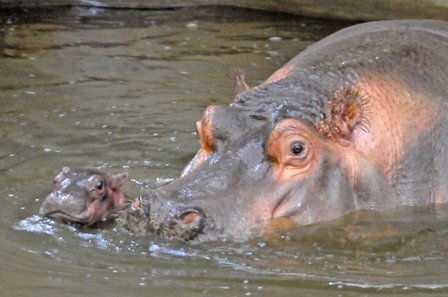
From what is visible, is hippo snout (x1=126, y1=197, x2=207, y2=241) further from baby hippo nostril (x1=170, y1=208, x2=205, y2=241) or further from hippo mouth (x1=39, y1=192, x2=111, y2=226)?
hippo mouth (x1=39, y1=192, x2=111, y2=226)

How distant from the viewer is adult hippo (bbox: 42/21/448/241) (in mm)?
5020

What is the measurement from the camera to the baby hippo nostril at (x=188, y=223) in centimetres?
489

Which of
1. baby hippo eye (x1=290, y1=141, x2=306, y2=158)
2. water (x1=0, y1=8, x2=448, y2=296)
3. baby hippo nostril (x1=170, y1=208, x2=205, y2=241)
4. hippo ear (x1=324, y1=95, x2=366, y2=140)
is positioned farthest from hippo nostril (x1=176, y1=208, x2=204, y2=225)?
hippo ear (x1=324, y1=95, x2=366, y2=140)

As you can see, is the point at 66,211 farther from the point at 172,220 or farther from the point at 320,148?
the point at 320,148

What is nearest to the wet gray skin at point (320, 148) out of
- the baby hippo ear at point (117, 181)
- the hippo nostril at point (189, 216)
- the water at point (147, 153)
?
the hippo nostril at point (189, 216)

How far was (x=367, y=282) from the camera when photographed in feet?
15.5

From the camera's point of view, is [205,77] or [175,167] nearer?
[175,167]

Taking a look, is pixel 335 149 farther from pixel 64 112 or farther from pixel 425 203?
pixel 64 112

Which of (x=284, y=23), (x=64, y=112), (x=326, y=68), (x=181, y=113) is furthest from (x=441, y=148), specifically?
(x=284, y=23)

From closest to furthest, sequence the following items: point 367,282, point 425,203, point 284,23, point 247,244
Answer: point 367,282, point 247,244, point 425,203, point 284,23

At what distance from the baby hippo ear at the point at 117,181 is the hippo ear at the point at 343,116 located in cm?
104

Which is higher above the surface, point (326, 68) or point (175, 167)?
point (326, 68)

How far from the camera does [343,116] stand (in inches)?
211

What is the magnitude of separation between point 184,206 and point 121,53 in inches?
172
